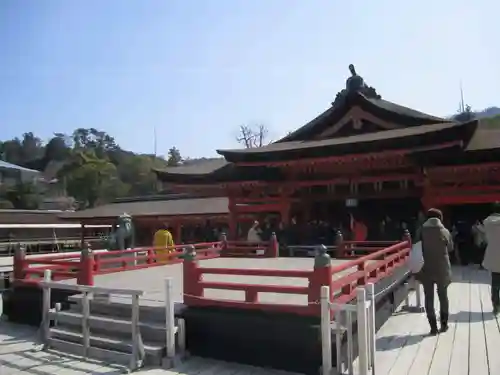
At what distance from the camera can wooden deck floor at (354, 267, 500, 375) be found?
5.87 metres

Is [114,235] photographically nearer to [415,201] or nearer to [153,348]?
[153,348]

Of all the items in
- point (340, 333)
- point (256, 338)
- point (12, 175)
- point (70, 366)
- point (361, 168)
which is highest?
point (12, 175)

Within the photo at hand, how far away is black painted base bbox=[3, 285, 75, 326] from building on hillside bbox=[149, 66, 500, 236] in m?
10.6

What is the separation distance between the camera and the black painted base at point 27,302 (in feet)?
29.6

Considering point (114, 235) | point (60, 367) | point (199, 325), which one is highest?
point (114, 235)

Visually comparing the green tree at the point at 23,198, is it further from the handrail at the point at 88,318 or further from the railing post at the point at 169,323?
the railing post at the point at 169,323

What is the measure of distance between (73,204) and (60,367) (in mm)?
61117

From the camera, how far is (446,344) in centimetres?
677

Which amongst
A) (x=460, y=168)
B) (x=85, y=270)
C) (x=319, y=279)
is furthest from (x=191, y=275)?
(x=460, y=168)

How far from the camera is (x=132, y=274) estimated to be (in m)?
11.2

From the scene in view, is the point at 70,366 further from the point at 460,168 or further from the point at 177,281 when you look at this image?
the point at 460,168

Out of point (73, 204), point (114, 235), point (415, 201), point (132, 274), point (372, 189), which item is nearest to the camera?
point (132, 274)

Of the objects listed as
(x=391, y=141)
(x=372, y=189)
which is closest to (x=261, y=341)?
(x=391, y=141)

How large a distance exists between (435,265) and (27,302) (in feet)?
26.2
